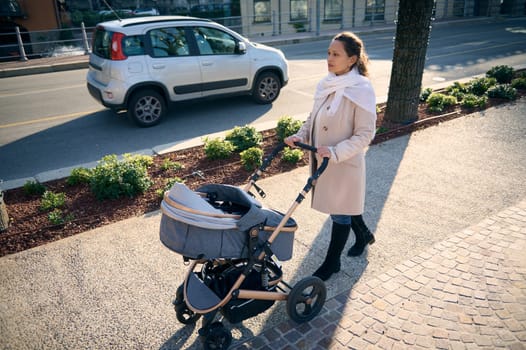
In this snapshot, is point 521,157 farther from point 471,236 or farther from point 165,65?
point 165,65

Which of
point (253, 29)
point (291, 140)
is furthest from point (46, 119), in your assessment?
point (253, 29)

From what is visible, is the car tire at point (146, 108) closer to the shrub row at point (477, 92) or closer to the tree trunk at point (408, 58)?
the tree trunk at point (408, 58)

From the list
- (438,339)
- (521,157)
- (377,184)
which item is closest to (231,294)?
(438,339)

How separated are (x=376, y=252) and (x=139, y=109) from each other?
6.12m

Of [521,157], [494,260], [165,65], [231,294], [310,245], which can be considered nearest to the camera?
[231,294]

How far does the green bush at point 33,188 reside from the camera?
582cm

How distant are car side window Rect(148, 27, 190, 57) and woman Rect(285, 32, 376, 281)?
5806mm

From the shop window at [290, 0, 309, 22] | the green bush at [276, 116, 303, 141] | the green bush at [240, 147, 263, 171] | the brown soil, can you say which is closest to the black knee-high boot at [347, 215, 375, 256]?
the brown soil

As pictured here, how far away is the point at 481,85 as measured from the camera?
1001 centimetres

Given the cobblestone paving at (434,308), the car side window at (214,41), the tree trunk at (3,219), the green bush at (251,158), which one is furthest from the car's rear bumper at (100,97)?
the cobblestone paving at (434,308)

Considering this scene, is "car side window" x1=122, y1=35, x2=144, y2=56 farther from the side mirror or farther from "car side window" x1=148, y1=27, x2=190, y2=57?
the side mirror

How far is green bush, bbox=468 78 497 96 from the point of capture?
10008 millimetres

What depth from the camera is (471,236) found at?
464 cm

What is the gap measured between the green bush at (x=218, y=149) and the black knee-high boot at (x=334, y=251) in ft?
10.3
